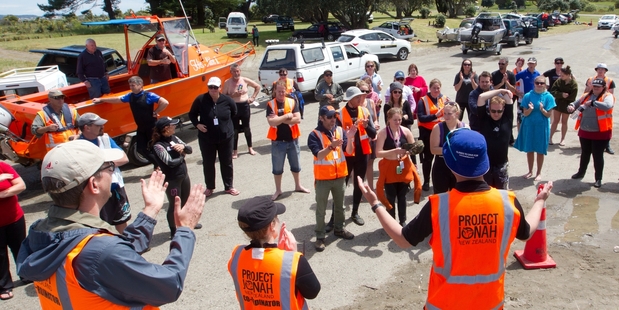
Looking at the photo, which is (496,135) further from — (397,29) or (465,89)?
(397,29)

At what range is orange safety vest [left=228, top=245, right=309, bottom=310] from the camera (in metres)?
2.70

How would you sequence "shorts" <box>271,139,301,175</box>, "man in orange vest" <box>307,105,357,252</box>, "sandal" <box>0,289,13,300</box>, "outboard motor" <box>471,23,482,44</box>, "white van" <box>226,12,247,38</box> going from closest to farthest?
"sandal" <box>0,289,13,300</box>, "man in orange vest" <box>307,105,357,252</box>, "shorts" <box>271,139,301,175</box>, "outboard motor" <box>471,23,482,44</box>, "white van" <box>226,12,247,38</box>

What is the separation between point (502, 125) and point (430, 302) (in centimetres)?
401

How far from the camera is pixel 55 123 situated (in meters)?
7.18

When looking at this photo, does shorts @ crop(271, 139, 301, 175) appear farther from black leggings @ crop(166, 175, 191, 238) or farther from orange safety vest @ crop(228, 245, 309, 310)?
orange safety vest @ crop(228, 245, 309, 310)

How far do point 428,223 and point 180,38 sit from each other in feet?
31.5

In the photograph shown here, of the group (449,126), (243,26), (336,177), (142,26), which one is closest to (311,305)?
(336,177)

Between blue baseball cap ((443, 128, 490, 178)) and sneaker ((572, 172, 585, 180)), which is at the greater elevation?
blue baseball cap ((443, 128, 490, 178))

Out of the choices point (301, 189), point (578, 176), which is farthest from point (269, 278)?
point (578, 176)

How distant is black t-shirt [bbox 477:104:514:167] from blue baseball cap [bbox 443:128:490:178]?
3592 mm

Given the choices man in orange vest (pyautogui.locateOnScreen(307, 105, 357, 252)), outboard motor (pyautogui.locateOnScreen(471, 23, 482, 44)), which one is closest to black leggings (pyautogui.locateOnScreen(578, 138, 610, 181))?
man in orange vest (pyautogui.locateOnScreen(307, 105, 357, 252))

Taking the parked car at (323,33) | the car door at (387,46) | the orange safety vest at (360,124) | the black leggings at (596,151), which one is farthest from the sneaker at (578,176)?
the parked car at (323,33)

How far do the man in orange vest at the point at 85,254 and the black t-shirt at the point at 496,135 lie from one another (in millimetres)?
4744

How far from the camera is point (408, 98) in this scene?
27.0ft
